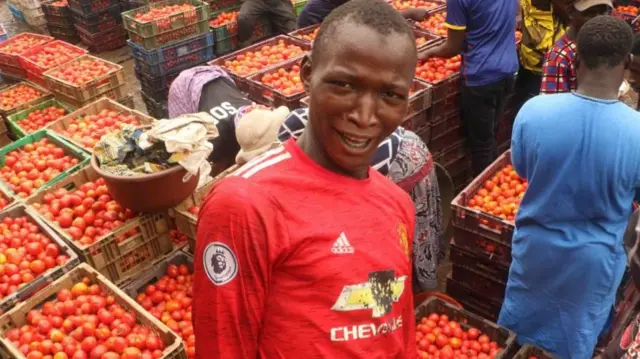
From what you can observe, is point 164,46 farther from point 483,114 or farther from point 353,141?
point 353,141

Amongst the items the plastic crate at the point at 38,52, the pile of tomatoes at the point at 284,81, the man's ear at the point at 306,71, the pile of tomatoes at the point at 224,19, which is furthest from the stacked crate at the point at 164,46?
the man's ear at the point at 306,71

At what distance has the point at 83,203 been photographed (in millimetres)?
3627

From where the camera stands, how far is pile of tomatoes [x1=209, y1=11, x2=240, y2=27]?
7.67 m

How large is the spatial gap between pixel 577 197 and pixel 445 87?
2.59 meters

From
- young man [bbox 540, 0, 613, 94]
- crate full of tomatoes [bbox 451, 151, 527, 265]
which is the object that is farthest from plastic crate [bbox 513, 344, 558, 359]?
young man [bbox 540, 0, 613, 94]

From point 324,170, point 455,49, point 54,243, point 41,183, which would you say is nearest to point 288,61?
point 455,49

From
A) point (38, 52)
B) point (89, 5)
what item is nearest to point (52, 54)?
point (38, 52)

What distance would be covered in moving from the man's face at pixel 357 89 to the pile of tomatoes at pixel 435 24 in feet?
16.9

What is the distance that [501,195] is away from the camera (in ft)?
13.2

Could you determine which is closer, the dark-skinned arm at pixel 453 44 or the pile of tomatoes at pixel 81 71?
the dark-skinned arm at pixel 453 44

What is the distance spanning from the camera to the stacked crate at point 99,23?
9.15 metres

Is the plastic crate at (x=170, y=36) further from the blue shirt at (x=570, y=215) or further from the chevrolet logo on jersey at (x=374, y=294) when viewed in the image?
the chevrolet logo on jersey at (x=374, y=294)

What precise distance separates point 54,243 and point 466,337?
2.59m

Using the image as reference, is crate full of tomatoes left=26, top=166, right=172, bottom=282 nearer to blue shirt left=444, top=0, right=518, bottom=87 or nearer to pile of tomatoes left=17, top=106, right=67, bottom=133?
pile of tomatoes left=17, top=106, right=67, bottom=133
